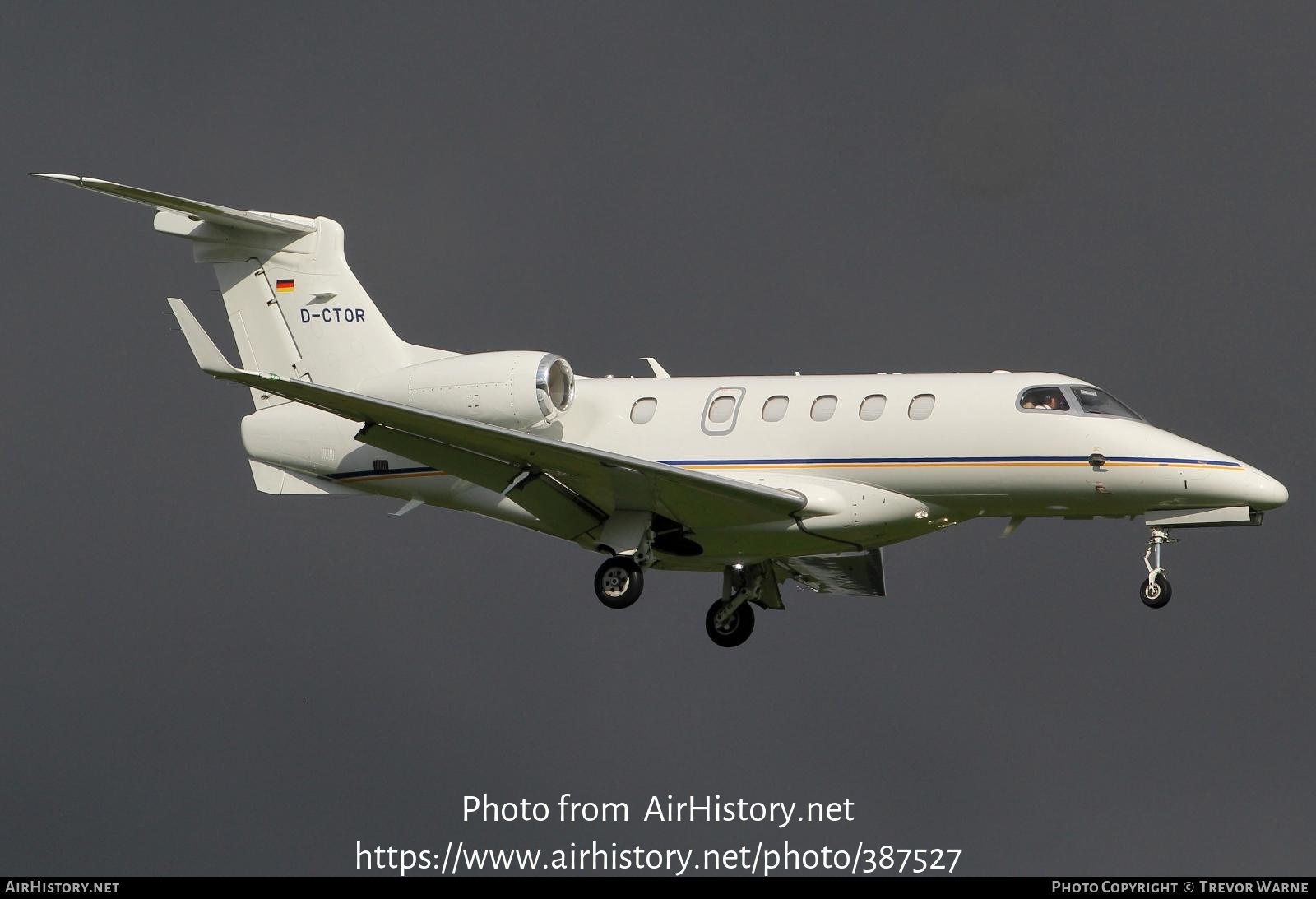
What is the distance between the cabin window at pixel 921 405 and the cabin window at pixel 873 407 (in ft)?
1.24

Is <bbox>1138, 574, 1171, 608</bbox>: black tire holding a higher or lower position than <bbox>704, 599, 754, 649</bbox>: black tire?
lower

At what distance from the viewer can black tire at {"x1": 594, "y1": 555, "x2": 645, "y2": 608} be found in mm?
25969

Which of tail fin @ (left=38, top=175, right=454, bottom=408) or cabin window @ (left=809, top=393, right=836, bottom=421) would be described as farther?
tail fin @ (left=38, top=175, right=454, bottom=408)

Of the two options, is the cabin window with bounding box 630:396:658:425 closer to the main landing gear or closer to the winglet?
the main landing gear

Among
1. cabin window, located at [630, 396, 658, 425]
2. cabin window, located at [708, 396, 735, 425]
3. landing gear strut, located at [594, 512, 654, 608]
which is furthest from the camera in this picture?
cabin window, located at [630, 396, 658, 425]

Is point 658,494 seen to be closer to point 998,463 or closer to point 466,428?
point 466,428

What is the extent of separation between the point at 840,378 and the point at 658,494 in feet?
9.59

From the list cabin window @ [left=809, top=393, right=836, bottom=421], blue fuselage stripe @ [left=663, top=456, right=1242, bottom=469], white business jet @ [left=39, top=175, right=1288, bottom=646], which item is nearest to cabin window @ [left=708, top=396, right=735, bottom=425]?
white business jet @ [left=39, top=175, right=1288, bottom=646]

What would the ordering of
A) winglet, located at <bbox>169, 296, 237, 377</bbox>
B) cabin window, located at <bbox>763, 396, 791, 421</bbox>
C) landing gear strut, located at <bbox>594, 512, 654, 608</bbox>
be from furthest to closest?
cabin window, located at <bbox>763, 396, 791, 421</bbox>, landing gear strut, located at <bbox>594, 512, 654, 608</bbox>, winglet, located at <bbox>169, 296, 237, 377</bbox>

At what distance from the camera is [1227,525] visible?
24781 millimetres

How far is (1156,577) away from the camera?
24.7m

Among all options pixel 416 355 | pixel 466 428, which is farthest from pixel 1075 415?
pixel 416 355

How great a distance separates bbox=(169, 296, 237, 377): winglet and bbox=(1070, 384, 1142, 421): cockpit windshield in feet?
35.5

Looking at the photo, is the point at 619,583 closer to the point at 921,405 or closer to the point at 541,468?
the point at 541,468
